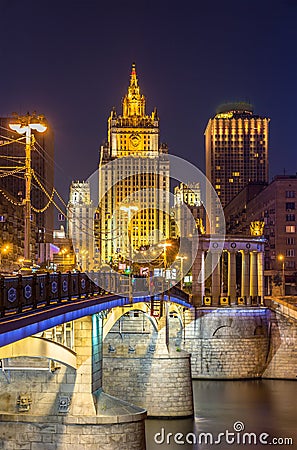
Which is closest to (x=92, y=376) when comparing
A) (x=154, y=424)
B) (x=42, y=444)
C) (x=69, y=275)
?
(x=42, y=444)

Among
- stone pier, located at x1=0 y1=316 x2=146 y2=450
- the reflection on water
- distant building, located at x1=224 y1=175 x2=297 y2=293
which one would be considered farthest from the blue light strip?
distant building, located at x1=224 y1=175 x2=297 y2=293

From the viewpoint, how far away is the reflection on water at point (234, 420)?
52.1 m

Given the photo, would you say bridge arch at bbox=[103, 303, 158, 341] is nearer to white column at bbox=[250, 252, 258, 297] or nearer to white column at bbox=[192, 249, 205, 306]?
white column at bbox=[192, 249, 205, 306]

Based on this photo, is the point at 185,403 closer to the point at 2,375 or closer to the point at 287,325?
the point at 2,375

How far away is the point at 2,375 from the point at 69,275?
6.16 meters

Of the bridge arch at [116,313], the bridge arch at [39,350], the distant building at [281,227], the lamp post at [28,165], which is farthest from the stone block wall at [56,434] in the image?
the distant building at [281,227]

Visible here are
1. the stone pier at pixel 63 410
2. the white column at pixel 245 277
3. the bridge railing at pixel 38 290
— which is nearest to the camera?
the bridge railing at pixel 38 290

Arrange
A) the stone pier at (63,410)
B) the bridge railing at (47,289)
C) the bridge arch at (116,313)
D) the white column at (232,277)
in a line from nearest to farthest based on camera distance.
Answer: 1. the bridge railing at (47,289)
2. the stone pier at (63,410)
3. the bridge arch at (116,313)
4. the white column at (232,277)

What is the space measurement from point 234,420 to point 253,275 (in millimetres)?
38911

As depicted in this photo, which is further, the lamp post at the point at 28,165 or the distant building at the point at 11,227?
the distant building at the point at 11,227

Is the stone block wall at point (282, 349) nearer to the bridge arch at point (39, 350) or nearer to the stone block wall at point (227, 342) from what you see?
the stone block wall at point (227, 342)

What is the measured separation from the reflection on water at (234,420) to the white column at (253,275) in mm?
19011

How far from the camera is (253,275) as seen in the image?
97375mm

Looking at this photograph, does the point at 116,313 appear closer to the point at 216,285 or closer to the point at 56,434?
the point at 56,434
